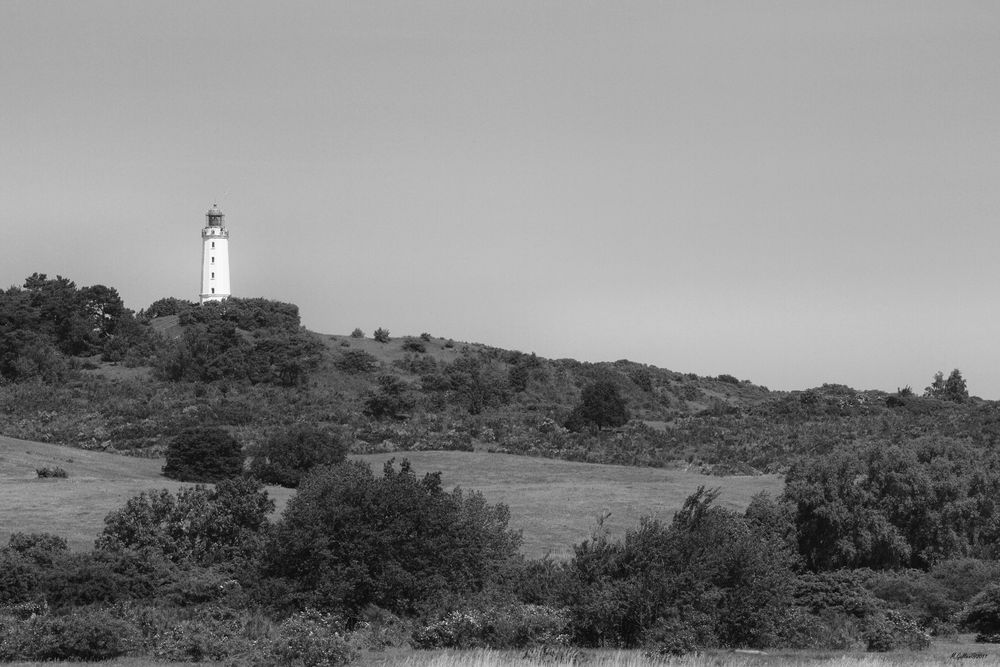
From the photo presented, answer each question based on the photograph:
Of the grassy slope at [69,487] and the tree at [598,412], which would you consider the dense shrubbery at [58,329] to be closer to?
the grassy slope at [69,487]

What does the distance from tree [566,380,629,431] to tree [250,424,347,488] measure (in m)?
24.5

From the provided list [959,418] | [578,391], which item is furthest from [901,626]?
[578,391]

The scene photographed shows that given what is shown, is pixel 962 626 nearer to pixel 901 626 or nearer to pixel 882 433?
pixel 901 626

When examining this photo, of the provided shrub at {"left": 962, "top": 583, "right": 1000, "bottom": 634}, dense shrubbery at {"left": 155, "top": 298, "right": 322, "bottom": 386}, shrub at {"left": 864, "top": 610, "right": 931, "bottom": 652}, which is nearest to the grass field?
shrub at {"left": 962, "top": 583, "right": 1000, "bottom": 634}

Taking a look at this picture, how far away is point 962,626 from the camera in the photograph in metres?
39.0

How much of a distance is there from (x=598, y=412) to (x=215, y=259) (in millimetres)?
46846

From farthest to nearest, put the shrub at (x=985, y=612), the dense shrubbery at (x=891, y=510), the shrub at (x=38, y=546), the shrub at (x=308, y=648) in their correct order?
the dense shrubbery at (x=891, y=510) < the shrub at (x=38, y=546) < the shrub at (x=985, y=612) < the shrub at (x=308, y=648)

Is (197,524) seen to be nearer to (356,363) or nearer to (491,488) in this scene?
(491,488)

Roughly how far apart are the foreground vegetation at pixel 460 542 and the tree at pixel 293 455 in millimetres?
121

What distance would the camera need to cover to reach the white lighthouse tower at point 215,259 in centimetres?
12189

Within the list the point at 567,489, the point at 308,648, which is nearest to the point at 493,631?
the point at 308,648

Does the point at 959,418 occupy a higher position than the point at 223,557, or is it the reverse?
the point at 959,418

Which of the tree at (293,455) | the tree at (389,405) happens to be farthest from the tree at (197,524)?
the tree at (389,405)

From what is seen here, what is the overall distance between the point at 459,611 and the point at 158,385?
60887 mm
